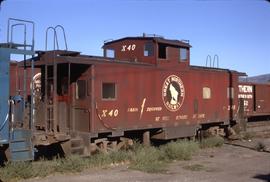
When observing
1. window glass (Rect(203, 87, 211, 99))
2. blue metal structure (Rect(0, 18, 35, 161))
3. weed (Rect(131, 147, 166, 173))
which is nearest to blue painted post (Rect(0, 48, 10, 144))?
blue metal structure (Rect(0, 18, 35, 161))

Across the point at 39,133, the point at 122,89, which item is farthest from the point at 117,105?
the point at 39,133

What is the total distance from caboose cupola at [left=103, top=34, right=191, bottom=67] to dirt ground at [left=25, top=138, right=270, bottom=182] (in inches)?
171

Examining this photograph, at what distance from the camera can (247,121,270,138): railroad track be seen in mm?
24078

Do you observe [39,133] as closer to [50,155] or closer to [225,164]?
[50,155]

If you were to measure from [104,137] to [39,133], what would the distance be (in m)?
2.55

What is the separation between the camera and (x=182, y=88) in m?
18.5

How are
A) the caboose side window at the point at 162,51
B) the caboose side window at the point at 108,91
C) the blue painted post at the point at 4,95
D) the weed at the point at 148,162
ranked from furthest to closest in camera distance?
the caboose side window at the point at 162,51 < the caboose side window at the point at 108,91 < the weed at the point at 148,162 < the blue painted post at the point at 4,95

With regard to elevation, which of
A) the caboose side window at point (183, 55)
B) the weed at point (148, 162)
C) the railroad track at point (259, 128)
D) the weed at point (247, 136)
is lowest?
the weed at point (148, 162)

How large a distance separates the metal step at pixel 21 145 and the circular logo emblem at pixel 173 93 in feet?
22.7

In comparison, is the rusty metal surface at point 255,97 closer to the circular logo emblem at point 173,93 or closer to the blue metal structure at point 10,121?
the circular logo emblem at point 173,93

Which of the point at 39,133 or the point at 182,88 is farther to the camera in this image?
the point at 182,88

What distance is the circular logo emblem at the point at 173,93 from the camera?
17641 millimetres

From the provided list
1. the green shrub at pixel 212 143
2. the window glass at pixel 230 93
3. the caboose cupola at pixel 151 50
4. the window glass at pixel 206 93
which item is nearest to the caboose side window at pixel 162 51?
the caboose cupola at pixel 151 50

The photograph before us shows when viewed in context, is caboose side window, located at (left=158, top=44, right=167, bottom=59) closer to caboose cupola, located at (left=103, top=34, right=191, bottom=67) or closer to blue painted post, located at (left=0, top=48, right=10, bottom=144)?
caboose cupola, located at (left=103, top=34, right=191, bottom=67)
